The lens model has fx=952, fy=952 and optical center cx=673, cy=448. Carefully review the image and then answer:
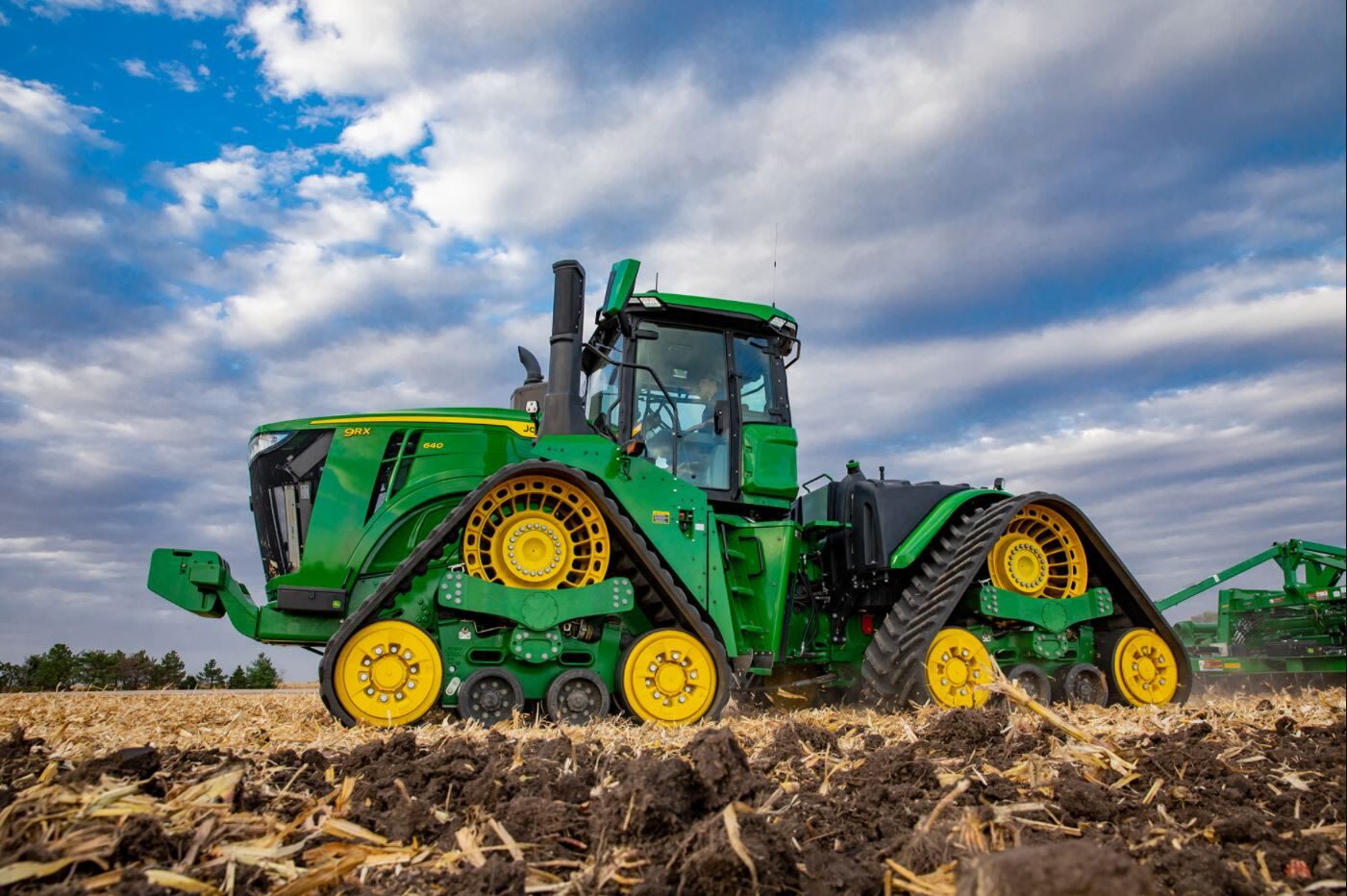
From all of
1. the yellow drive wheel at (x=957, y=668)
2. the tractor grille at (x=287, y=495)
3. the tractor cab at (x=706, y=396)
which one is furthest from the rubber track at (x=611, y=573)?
the yellow drive wheel at (x=957, y=668)

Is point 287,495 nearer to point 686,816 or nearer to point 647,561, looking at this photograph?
point 647,561

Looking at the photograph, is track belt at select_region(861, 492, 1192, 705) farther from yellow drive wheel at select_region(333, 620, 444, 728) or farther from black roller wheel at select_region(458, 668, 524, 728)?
yellow drive wheel at select_region(333, 620, 444, 728)

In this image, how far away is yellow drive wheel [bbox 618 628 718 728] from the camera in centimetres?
586

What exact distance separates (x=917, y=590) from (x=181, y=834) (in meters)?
5.25

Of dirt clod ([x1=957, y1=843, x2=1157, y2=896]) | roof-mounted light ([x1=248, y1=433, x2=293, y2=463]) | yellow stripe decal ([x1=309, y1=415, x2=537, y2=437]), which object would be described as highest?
yellow stripe decal ([x1=309, y1=415, x2=537, y2=437])

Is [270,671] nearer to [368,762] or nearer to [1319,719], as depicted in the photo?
[368,762]

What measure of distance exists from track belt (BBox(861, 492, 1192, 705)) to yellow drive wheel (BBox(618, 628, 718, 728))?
133 centimetres

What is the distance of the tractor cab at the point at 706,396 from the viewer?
7.20 m

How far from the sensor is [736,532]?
23.0ft

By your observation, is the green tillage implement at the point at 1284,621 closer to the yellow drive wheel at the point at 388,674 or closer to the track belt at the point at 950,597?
the track belt at the point at 950,597

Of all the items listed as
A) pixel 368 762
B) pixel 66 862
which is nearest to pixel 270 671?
pixel 368 762

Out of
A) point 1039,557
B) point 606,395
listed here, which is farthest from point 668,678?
point 1039,557

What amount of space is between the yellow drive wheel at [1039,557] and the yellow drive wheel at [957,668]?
673 millimetres

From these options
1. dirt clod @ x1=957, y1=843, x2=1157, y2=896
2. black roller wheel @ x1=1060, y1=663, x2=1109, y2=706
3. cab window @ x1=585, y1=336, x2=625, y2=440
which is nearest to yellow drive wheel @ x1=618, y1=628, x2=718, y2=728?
cab window @ x1=585, y1=336, x2=625, y2=440
